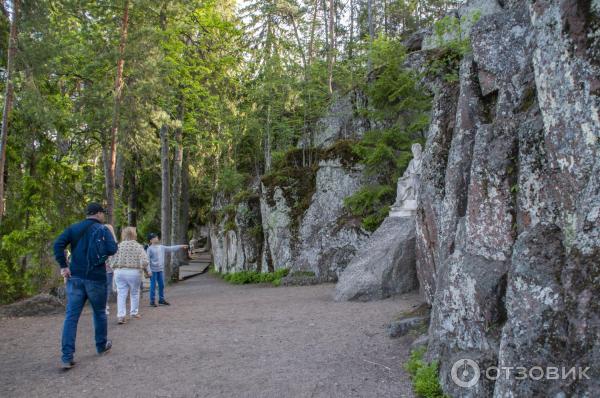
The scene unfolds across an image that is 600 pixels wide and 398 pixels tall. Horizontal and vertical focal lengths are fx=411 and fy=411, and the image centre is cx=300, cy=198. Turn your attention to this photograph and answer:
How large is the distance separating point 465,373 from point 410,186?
Answer: 8343mm

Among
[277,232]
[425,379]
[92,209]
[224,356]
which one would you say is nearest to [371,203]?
[277,232]

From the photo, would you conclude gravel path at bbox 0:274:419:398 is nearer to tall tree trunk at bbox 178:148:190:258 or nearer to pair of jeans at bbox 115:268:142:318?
pair of jeans at bbox 115:268:142:318

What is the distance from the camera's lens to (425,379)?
4395 millimetres

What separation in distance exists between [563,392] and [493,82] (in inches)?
174

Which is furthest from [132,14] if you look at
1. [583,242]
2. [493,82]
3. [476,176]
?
[583,242]

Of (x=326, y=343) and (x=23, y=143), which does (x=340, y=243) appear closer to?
(x=326, y=343)

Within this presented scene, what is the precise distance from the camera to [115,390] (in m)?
4.65

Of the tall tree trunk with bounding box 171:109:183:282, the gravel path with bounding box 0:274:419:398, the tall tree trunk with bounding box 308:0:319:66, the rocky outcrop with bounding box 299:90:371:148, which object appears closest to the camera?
the gravel path with bounding box 0:274:419:398

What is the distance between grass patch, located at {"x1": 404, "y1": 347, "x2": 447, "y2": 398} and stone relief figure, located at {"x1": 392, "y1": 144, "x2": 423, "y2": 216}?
7.21m

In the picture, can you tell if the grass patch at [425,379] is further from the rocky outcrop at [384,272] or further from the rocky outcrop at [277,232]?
the rocky outcrop at [277,232]

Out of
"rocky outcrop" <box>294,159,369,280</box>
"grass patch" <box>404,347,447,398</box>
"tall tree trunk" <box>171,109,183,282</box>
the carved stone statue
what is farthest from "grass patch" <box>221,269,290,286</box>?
"grass patch" <box>404,347,447,398</box>

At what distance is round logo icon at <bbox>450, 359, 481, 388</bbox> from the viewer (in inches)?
156

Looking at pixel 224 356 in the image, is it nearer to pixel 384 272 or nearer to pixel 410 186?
pixel 384 272

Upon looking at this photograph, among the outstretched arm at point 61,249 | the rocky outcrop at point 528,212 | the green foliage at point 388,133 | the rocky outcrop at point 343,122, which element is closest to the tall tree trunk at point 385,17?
the rocky outcrop at point 343,122
